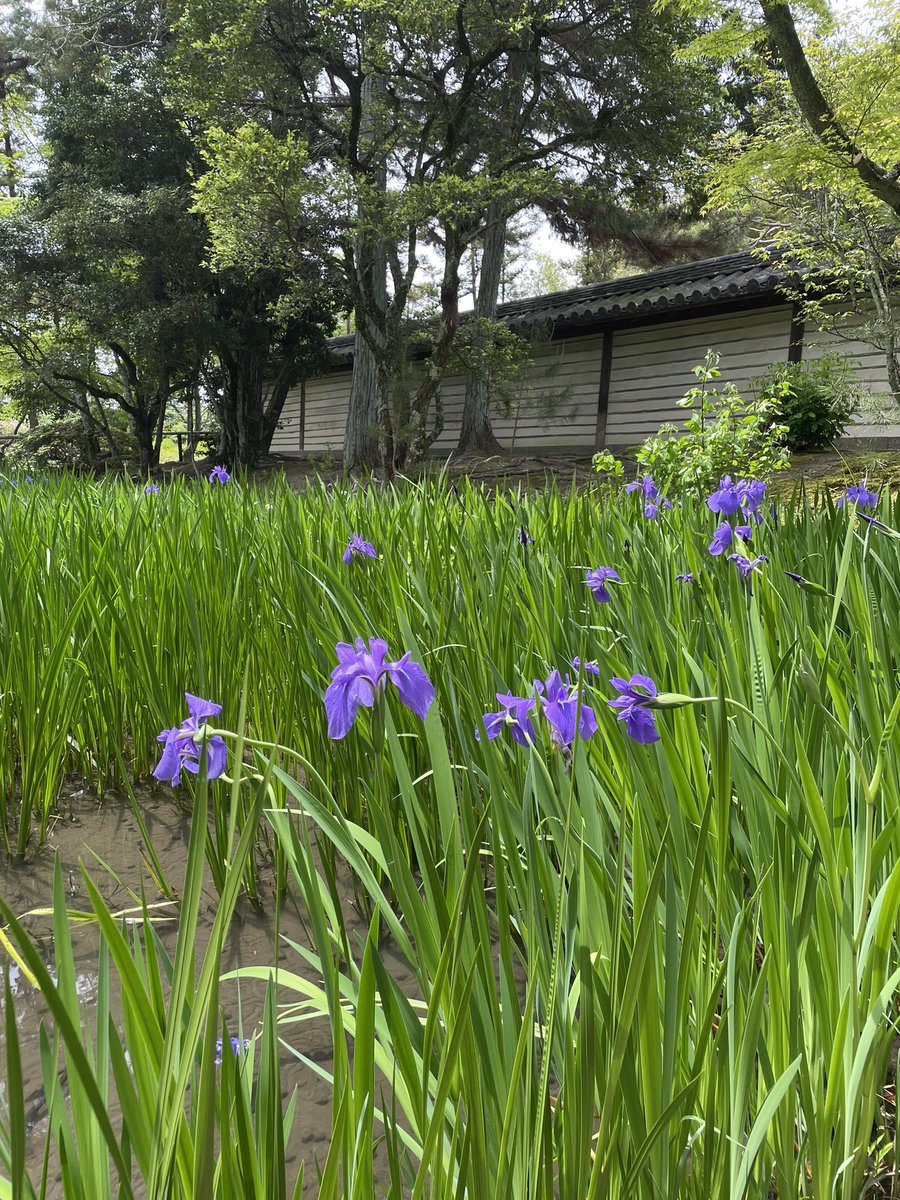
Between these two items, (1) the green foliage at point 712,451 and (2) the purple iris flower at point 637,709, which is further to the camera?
(1) the green foliage at point 712,451

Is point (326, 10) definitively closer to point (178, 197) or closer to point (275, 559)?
point (178, 197)

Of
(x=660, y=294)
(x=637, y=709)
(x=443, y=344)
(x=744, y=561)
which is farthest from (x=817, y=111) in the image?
(x=637, y=709)

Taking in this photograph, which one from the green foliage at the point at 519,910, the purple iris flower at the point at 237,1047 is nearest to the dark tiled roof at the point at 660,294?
the green foliage at the point at 519,910

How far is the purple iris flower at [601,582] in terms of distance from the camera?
4.29 ft

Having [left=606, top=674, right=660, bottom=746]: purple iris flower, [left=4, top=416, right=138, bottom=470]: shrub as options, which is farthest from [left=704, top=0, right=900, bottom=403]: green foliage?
[left=4, top=416, right=138, bottom=470]: shrub

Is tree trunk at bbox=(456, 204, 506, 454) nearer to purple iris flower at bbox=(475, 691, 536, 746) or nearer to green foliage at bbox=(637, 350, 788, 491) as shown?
green foliage at bbox=(637, 350, 788, 491)

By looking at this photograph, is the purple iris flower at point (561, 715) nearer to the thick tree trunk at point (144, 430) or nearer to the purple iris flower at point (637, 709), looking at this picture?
the purple iris flower at point (637, 709)

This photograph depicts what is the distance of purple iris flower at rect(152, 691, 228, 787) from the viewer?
2.09ft

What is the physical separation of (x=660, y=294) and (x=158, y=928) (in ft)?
31.6

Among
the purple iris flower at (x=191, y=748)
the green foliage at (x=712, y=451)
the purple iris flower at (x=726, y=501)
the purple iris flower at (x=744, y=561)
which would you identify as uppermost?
the green foliage at (x=712, y=451)

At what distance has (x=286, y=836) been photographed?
69 cm

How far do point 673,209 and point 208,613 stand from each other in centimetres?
1287

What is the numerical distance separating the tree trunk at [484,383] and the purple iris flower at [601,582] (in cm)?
885

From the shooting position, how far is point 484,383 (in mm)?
9883
